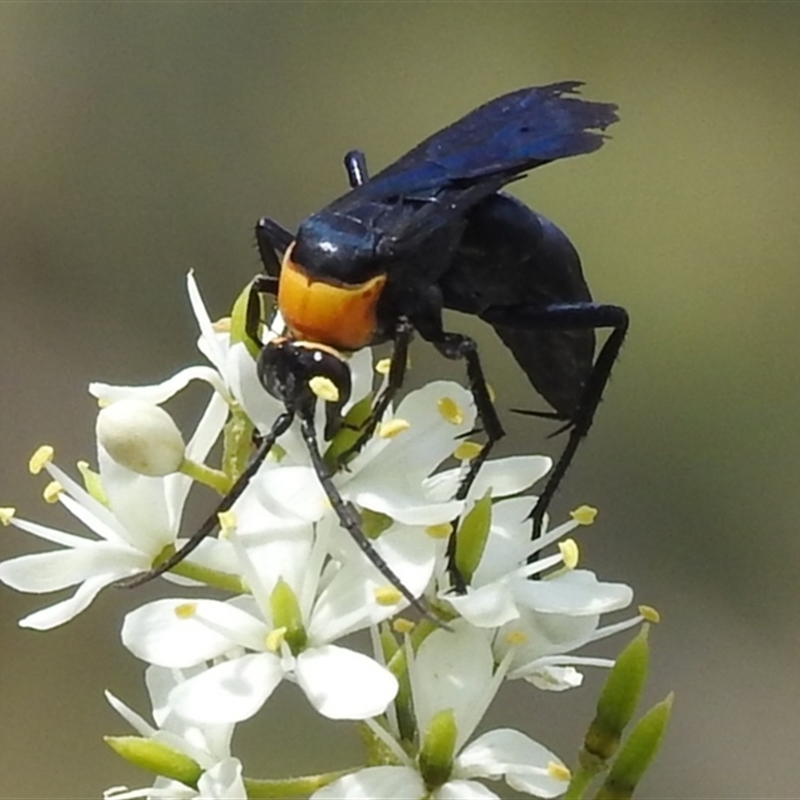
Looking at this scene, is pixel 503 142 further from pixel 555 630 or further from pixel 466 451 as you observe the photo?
pixel 555 630

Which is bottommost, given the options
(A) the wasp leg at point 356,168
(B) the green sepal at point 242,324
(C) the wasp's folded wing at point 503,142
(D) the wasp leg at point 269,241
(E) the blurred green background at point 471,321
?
(E) the blurred green background at point 471,321

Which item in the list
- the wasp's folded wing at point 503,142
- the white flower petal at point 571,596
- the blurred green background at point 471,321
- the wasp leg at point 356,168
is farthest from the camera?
the blurred green background at point 471,321

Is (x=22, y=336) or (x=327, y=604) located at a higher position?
(x=327, y=604)

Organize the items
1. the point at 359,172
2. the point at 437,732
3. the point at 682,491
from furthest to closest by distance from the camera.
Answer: the point at 682,491, the point at 359,172, the point at 437,732

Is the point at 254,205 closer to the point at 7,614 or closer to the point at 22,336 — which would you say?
the point at 22,336

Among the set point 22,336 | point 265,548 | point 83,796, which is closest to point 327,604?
point 265,548

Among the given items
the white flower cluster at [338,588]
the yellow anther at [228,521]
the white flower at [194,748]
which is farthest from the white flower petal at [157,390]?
the white flower at [194,748]

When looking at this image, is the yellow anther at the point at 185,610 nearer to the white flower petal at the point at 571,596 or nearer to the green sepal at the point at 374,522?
the green sepal at the point at 374,522
